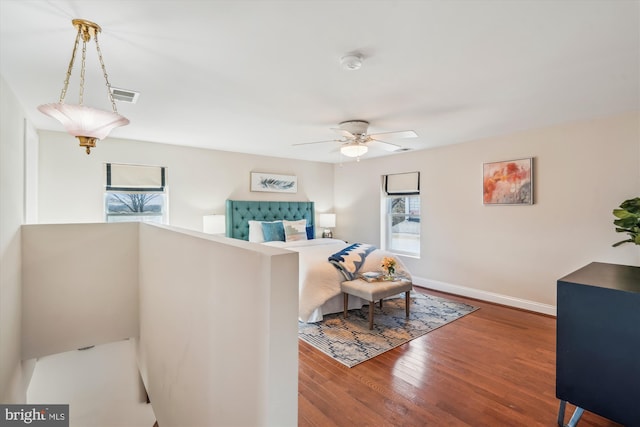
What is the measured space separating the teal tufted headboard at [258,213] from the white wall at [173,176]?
171 mm

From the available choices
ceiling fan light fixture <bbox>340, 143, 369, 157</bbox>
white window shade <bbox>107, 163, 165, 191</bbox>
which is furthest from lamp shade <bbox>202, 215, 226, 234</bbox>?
ceiling fan light fixture <bbox>340, 143, 369, 157</bbox>

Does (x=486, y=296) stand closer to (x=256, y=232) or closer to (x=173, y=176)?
(x=256, y=232)

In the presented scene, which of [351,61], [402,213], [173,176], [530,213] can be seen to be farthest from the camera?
[402,213]

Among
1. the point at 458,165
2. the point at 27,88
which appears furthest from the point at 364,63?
the point at 458,165

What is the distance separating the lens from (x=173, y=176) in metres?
4.51

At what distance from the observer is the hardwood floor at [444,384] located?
189cm

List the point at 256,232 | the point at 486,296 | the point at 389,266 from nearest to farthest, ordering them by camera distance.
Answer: the point at 389,266 → the point at 486,296 → the point at 256,232

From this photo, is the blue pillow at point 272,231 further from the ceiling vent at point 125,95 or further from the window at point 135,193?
the ceiling vent at point 125,95

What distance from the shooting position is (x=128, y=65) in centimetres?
200

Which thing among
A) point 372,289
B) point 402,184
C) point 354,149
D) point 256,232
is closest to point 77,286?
point 256,232

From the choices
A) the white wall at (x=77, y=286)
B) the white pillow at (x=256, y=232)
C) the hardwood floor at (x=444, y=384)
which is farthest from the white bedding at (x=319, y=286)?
the white wall at (x=77, y=286)

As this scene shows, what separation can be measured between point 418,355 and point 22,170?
13.4 ft

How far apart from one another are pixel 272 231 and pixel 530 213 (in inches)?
147

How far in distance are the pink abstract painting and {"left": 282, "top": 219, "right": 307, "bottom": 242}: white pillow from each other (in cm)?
291
